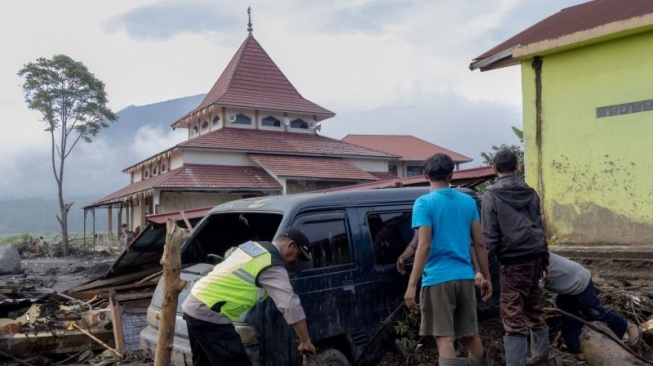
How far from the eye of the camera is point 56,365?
22.7 ft

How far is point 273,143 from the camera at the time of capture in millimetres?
27141

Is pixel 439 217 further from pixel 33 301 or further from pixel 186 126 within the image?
pixel 186 126

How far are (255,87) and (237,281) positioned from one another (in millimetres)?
27174

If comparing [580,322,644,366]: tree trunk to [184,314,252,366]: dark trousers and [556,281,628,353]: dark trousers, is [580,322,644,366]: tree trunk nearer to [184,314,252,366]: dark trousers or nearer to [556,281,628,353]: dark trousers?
[556,281,628,353]: dark trousers

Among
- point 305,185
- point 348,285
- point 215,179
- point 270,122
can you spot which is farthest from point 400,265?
point 270,122

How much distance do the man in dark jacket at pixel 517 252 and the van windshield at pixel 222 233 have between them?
223 centimetres

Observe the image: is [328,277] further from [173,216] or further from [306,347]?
[173,216]

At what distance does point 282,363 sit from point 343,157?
23.5 metres

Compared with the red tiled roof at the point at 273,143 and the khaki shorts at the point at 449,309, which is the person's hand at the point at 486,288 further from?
the red tiled roof at the point at 273,143

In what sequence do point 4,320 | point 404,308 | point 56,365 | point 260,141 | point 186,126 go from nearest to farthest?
point 404,308
point 56,365
point 4,320
point 260,141
point 186,126

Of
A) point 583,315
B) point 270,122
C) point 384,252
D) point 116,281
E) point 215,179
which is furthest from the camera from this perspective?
point 270,122

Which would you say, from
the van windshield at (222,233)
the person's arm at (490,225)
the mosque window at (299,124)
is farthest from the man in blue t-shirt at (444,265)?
the mosque window at (299,124)

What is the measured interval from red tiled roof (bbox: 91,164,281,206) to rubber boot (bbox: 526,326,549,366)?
1891cm

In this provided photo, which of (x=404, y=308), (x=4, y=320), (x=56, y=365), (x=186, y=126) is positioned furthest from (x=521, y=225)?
(x=186, y=126)
